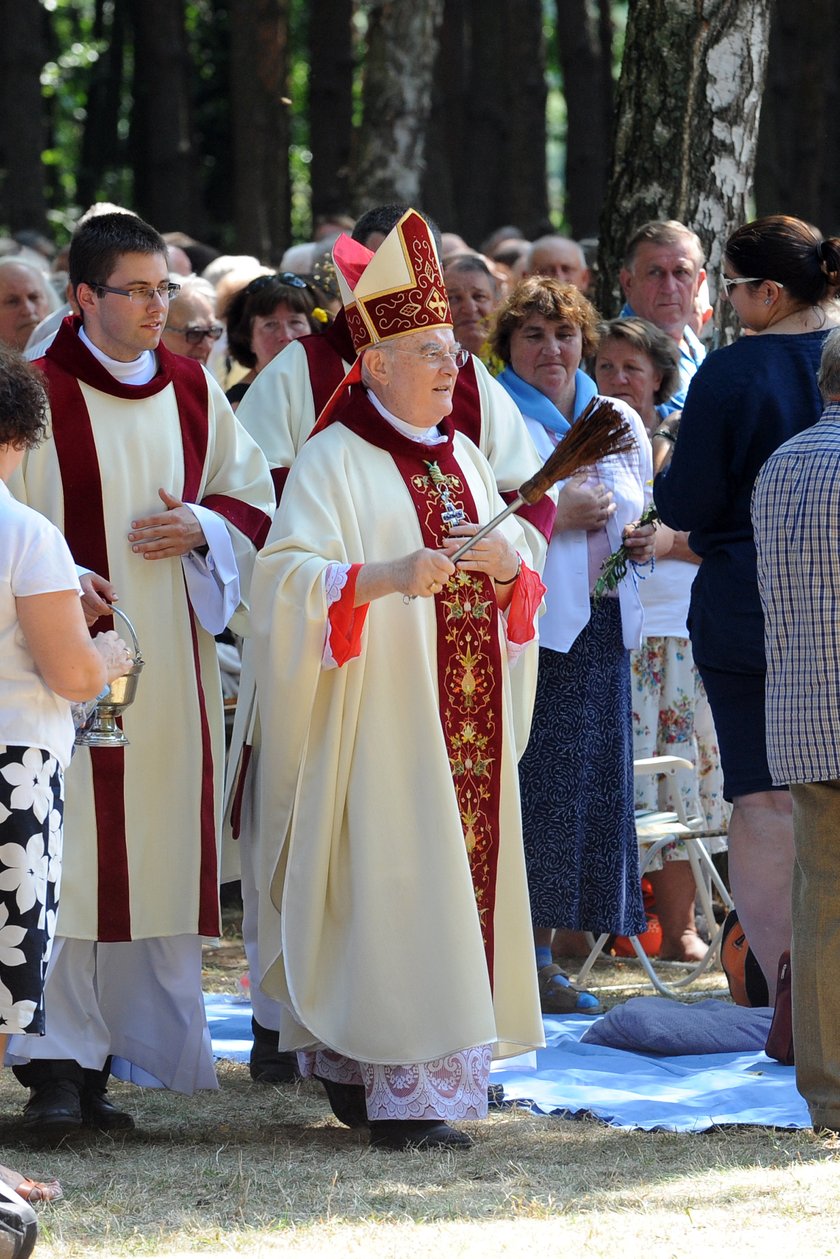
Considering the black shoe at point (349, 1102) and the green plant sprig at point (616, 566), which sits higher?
the green plant sprig at point (616, 566)

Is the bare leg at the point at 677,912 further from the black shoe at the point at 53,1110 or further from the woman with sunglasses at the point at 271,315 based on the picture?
the black shoe at the point at 53,1110

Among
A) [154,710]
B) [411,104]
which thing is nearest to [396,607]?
[154,710]

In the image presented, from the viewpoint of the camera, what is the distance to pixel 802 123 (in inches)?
786

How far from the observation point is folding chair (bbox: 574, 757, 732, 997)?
697cm

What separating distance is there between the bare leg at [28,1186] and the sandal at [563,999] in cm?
256

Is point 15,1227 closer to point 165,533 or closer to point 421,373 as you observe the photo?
point 165,533

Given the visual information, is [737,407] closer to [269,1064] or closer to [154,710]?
[154,710]

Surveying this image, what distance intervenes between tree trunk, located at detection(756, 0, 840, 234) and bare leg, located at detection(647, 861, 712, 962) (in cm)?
1251

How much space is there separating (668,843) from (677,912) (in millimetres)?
397

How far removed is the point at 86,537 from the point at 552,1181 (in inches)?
83.2

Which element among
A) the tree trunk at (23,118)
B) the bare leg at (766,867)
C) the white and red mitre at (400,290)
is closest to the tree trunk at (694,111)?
the bare leg at (766,867)

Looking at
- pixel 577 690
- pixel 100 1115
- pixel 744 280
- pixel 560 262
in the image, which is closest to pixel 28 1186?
pixel 100 1115

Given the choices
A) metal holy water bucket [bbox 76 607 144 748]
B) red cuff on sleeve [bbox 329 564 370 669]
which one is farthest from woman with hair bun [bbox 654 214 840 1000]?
metal holy water bucket [bbox 76 607 144 748]

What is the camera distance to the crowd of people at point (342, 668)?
4812mm
